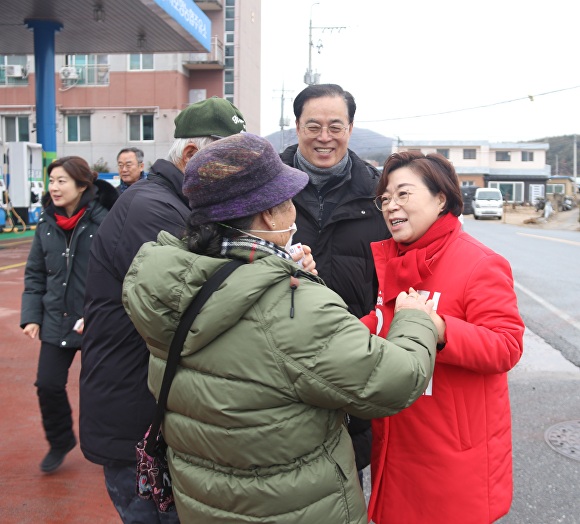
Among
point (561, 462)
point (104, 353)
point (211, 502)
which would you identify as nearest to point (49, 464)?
point (104, 353)

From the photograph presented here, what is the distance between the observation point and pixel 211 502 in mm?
1646

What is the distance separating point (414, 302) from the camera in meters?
1.90

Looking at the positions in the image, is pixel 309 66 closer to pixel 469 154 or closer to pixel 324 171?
pixel 324 171

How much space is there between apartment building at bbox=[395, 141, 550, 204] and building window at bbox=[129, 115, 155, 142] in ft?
117

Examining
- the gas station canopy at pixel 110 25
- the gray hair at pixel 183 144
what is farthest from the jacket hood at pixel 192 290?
the gas station canopy at pixel 110 25

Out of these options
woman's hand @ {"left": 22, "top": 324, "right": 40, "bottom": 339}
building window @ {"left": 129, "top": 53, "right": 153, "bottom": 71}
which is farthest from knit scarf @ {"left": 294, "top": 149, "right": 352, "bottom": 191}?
building window @ {"left": 129, "top": 53, "right": 153, "bottom": 71}

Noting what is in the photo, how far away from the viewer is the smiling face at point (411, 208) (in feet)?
7.05

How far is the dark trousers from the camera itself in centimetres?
372

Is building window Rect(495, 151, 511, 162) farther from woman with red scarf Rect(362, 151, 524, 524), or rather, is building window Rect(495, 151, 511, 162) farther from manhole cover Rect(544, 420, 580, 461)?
woman with red scarf Rect(362, 151, 524, 524)

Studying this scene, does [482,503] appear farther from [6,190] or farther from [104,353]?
[6,190]

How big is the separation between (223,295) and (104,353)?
37.1 inches

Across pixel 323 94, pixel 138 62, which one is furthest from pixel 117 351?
pixel 138 62

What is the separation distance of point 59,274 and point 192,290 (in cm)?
256

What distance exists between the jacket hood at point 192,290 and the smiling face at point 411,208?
0.72 metres
